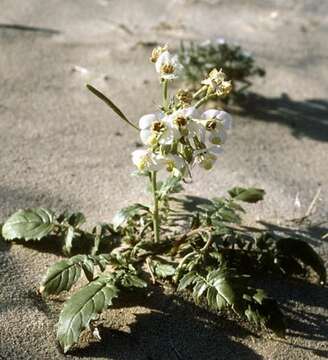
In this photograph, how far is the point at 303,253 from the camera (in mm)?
2953

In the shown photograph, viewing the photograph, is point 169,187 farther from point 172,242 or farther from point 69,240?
point 69,240

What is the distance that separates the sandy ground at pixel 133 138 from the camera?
266 cm

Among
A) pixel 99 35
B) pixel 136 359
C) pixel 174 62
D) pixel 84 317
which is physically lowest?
pixel 136 359

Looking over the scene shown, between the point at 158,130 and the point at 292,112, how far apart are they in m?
2.27

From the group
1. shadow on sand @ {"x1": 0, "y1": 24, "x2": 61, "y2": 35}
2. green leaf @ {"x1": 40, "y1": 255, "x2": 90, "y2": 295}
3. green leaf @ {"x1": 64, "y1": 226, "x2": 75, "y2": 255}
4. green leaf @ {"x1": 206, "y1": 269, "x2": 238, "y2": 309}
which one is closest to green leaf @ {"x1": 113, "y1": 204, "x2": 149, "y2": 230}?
green leaf @ {"x1": 64, "y1": 226, "x2": 75, "y2": 255}

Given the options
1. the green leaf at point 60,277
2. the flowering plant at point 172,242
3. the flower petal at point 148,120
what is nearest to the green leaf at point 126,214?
the flowering plant at point 172,242

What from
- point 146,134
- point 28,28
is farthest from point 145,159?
point 28,28

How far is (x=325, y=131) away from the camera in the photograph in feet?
14.3

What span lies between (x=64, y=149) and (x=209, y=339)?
159 centimetres

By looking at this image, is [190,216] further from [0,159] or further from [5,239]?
[0,159]

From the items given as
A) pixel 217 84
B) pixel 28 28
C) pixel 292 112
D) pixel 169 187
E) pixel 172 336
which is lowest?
pixel 172 336

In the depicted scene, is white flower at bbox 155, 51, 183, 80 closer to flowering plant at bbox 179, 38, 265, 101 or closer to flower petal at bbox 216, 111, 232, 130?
flower petal at bbox 216, 111, 232, 130

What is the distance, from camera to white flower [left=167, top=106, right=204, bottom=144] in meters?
2.41

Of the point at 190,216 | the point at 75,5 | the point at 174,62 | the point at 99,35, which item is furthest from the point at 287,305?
the point at 75,5
